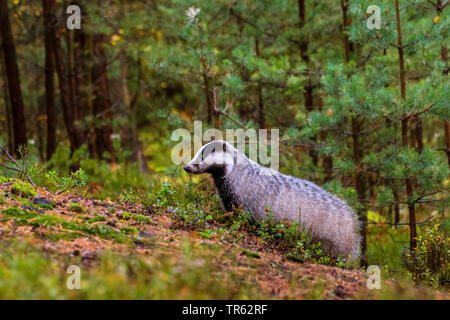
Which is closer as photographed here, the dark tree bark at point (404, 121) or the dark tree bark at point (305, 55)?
the dark tree bark at point (404, 121)

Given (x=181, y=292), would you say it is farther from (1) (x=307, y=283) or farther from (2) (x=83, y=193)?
(2) (x=83, y=193)

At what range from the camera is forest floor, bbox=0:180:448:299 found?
2473 millimetres

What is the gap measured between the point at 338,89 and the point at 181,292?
4.74 meters

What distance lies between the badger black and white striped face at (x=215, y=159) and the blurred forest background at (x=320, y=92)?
1.06 m

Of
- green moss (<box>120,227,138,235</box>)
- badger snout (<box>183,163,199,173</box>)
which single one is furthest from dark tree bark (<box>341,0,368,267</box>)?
green moss (<box>120,227,138,235</box>)

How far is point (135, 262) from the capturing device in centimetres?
291

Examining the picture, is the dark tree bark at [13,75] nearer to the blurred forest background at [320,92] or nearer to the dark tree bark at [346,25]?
the blurred forest background at [320,92]

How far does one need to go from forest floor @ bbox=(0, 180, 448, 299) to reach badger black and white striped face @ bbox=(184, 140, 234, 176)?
41.8 inches

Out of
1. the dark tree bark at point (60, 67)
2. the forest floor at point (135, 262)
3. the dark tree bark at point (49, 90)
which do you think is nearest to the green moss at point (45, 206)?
the forest floor at point (135, 262)

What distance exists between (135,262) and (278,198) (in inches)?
102

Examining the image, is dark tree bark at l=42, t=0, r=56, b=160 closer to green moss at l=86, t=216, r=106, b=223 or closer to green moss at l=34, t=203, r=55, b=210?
green moss at l=34, t=203, r=55, b=210

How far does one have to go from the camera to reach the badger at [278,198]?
16.8ft

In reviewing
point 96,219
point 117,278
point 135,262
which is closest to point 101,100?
point 96,219

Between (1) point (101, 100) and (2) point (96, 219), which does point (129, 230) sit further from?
(1) point (101, 100)
